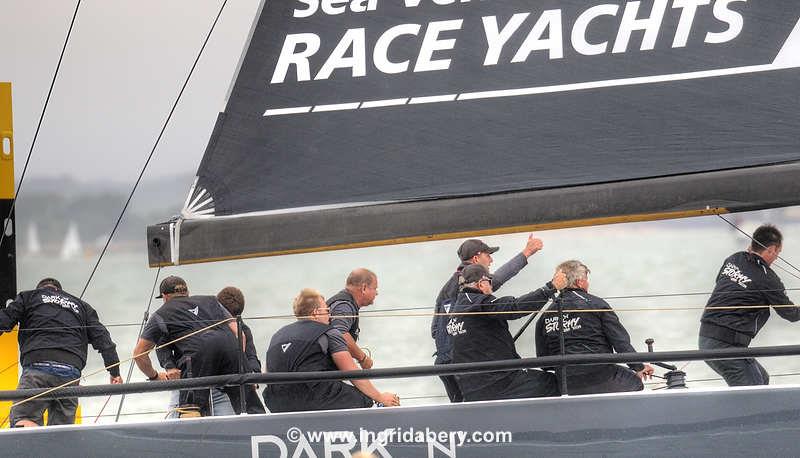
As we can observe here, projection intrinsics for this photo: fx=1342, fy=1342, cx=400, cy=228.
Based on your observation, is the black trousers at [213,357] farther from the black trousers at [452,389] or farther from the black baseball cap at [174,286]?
the black trousers at [452,389]

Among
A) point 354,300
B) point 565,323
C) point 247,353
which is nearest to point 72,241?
point 247,353

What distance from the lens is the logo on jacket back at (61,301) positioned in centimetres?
498

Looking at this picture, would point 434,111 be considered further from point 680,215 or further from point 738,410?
point 738,410

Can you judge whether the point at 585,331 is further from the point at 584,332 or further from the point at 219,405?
the point at 219,405

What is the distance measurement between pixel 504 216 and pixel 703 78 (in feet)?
2.60

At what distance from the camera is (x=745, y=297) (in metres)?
4.36

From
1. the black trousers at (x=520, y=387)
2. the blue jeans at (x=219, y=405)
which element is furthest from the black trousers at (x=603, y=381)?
the blue jeans at (x=219, y=405)

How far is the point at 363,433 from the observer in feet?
13.1

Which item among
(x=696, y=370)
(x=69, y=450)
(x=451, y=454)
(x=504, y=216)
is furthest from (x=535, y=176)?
(x=696, y=370)

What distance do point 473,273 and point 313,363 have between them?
58cm

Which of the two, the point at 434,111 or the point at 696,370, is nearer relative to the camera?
the point at 434,111

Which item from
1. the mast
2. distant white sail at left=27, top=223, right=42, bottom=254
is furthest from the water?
the mast

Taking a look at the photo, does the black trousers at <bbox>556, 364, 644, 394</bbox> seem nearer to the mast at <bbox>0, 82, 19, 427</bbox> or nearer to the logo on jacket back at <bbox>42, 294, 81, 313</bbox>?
the logo on jacket back at <bbox>42, 294, 81, 313</bbox>

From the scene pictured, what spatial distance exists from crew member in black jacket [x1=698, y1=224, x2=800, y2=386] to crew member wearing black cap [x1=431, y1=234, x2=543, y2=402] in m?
0.62
